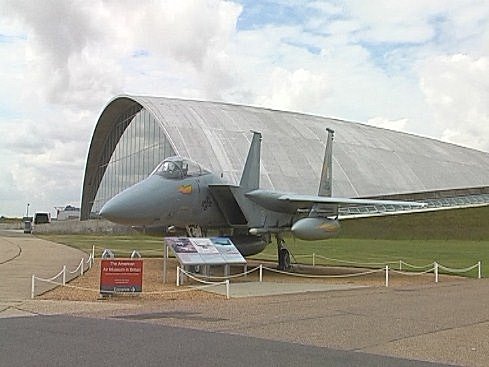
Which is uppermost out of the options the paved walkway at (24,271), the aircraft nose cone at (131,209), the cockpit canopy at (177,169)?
the cockpit canopy at (177,169)

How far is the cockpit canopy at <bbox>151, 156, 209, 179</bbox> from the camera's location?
2088cm

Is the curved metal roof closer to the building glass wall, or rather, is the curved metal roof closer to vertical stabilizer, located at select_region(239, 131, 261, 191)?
the building glass wall

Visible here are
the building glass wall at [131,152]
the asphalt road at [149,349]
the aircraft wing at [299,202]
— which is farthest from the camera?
the building glass wall at [131,152]

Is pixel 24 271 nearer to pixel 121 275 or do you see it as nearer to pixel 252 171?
pixel 121 275

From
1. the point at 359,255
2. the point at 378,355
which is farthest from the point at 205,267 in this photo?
the point at 359,255

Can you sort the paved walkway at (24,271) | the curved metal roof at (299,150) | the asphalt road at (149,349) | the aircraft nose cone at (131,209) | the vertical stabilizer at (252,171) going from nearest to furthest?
the asphalt road at (149,349) → the paved walkway at (24,271) → the aircraft nose cone at (131,209) → the vertical stabilizer at (252,171) → the curved metal roof at (299,150)

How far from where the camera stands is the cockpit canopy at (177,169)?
2088cm

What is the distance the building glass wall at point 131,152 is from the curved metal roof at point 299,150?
122 centimetres

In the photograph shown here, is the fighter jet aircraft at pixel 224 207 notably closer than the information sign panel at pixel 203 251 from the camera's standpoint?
No

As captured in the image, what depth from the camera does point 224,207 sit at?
22.6m

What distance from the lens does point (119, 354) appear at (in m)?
7.83

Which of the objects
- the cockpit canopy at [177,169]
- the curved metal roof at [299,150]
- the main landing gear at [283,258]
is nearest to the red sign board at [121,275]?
the cockpit canopy at [177,169]

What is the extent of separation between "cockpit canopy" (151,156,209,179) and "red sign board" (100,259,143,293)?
19.8ft

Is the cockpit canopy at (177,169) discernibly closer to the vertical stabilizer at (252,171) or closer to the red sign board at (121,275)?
the vertical stabilizer at (252,171)
